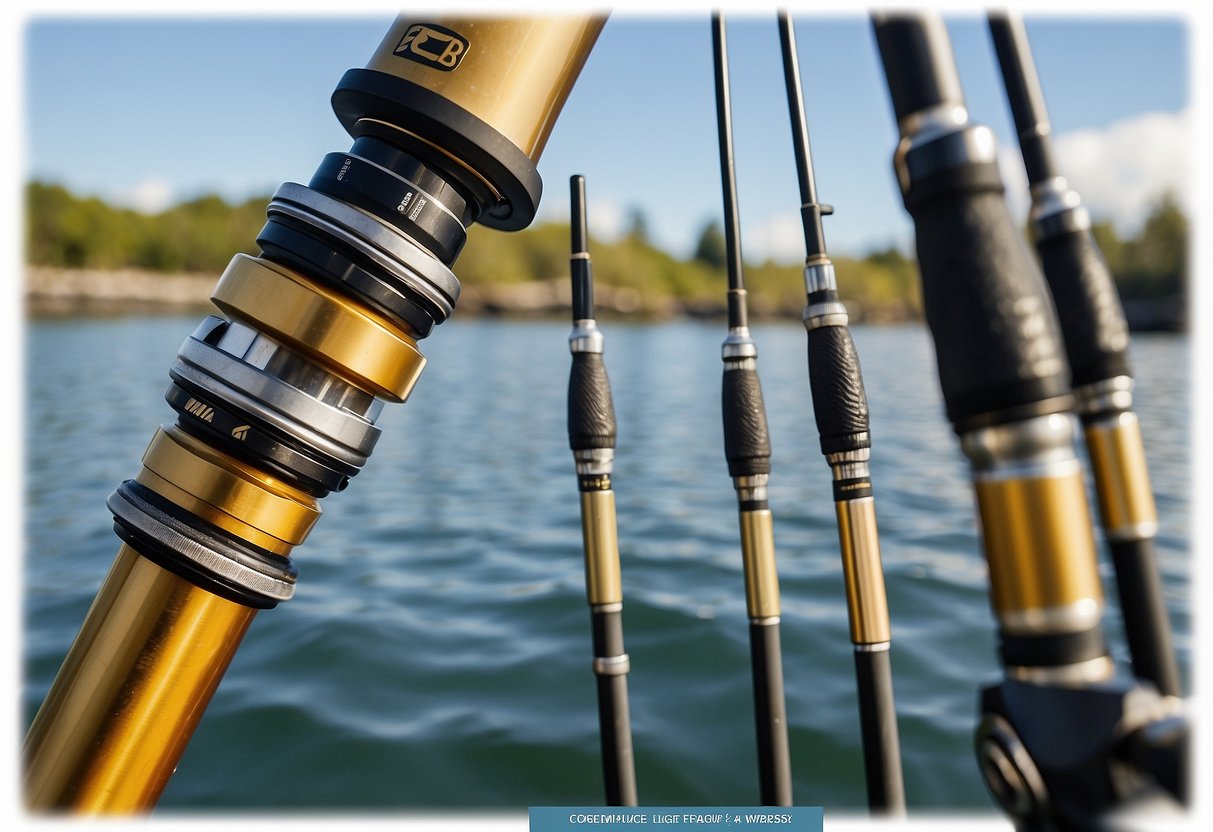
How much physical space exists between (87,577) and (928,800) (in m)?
3.01

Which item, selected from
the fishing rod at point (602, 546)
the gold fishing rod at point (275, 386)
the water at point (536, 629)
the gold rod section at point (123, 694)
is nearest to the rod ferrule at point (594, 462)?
the fishing rod at point (602, 546)

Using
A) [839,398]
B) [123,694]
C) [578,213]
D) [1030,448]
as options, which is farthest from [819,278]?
A: [123,694]

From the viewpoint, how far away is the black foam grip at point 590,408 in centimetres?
125

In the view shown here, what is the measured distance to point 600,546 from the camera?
1.28m

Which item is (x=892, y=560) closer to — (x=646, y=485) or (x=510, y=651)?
(x=510, y=651)

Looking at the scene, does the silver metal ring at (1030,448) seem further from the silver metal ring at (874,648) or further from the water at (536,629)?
the water at (536,629)

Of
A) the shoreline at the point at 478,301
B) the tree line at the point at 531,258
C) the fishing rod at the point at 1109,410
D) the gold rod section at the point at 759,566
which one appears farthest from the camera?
the tree line at the point at 531,258

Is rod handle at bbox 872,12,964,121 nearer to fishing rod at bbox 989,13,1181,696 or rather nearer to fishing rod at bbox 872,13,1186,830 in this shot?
fishing rod at bbox 872,13,1186,830


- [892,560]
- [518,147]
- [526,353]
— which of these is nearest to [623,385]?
[526,353]

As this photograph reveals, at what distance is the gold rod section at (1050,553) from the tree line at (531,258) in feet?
49.3

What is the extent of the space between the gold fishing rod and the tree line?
15.0m

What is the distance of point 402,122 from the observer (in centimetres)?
85

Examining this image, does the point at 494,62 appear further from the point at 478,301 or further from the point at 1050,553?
the point at 478,301

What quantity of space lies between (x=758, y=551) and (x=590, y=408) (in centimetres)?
30
